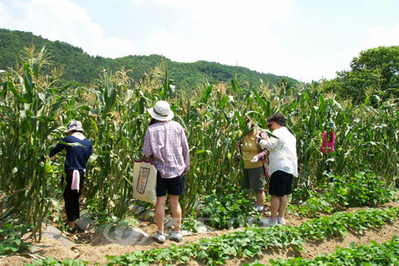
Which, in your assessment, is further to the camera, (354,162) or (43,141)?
(354,162)

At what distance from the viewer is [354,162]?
6.54 meters

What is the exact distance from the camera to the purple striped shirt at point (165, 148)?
143 inches

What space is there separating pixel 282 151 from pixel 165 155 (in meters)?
1.72

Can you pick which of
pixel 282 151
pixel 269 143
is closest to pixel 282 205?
pixel 282 151

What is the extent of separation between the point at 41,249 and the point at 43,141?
1.09m

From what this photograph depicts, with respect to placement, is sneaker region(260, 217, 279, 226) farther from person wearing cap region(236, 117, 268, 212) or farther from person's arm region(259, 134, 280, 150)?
person's arm region(259, 134, 280, 150)

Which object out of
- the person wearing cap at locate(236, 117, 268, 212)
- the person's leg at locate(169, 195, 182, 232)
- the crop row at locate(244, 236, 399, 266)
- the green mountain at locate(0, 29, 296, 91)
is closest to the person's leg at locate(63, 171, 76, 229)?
the person's leg at locate(169, 195, 182, 232)

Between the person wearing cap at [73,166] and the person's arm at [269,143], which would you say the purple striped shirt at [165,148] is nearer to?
the person wearing cap at [73,166]

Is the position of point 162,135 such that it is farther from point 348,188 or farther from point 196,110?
point 348,188

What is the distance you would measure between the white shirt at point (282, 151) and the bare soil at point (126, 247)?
100 centimetres

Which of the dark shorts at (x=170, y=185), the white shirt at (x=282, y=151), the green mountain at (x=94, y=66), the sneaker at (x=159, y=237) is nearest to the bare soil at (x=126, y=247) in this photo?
the sneaker at (x=159, y=237)

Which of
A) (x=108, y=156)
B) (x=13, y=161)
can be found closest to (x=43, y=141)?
(x=13, y=161)

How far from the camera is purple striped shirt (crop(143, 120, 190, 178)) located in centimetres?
363

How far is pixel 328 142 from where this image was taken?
6.06m
